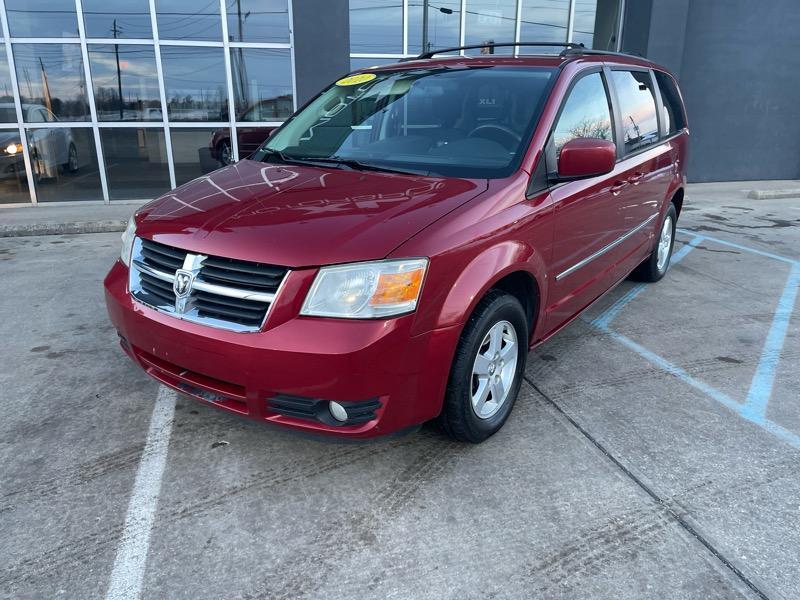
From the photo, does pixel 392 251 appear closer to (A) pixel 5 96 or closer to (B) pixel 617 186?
(B) pixel 617 186

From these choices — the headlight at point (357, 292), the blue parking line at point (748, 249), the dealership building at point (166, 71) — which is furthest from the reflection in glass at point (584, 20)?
the headlight at point (357, 292)

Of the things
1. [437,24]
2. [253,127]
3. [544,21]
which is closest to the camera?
[253,127]

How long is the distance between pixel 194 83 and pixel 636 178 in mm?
7642

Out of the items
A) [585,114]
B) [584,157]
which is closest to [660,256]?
[585,114]

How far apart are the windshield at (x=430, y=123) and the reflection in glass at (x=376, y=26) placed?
7.24 m

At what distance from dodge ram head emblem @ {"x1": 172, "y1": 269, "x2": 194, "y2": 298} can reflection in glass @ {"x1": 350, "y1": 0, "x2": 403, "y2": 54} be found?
29.6ft

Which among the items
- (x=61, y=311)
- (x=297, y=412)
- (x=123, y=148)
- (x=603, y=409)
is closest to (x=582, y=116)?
(x=603, y=409)

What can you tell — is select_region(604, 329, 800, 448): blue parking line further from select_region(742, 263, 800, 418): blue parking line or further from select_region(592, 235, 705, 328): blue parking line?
select_region(592, 235, 705, 328): blue parking line

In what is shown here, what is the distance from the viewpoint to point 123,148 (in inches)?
377

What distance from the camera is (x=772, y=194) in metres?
11.3

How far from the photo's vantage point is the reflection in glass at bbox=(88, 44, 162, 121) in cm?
927

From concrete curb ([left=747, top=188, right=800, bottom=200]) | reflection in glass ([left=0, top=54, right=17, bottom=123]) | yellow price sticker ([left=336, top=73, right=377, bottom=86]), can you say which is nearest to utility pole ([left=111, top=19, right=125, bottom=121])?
reflection in glass ([left=0, top=54, right=17, bottom=123])

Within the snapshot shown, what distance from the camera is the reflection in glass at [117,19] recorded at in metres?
9.11

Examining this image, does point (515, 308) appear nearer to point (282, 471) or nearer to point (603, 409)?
point (603, 409)
